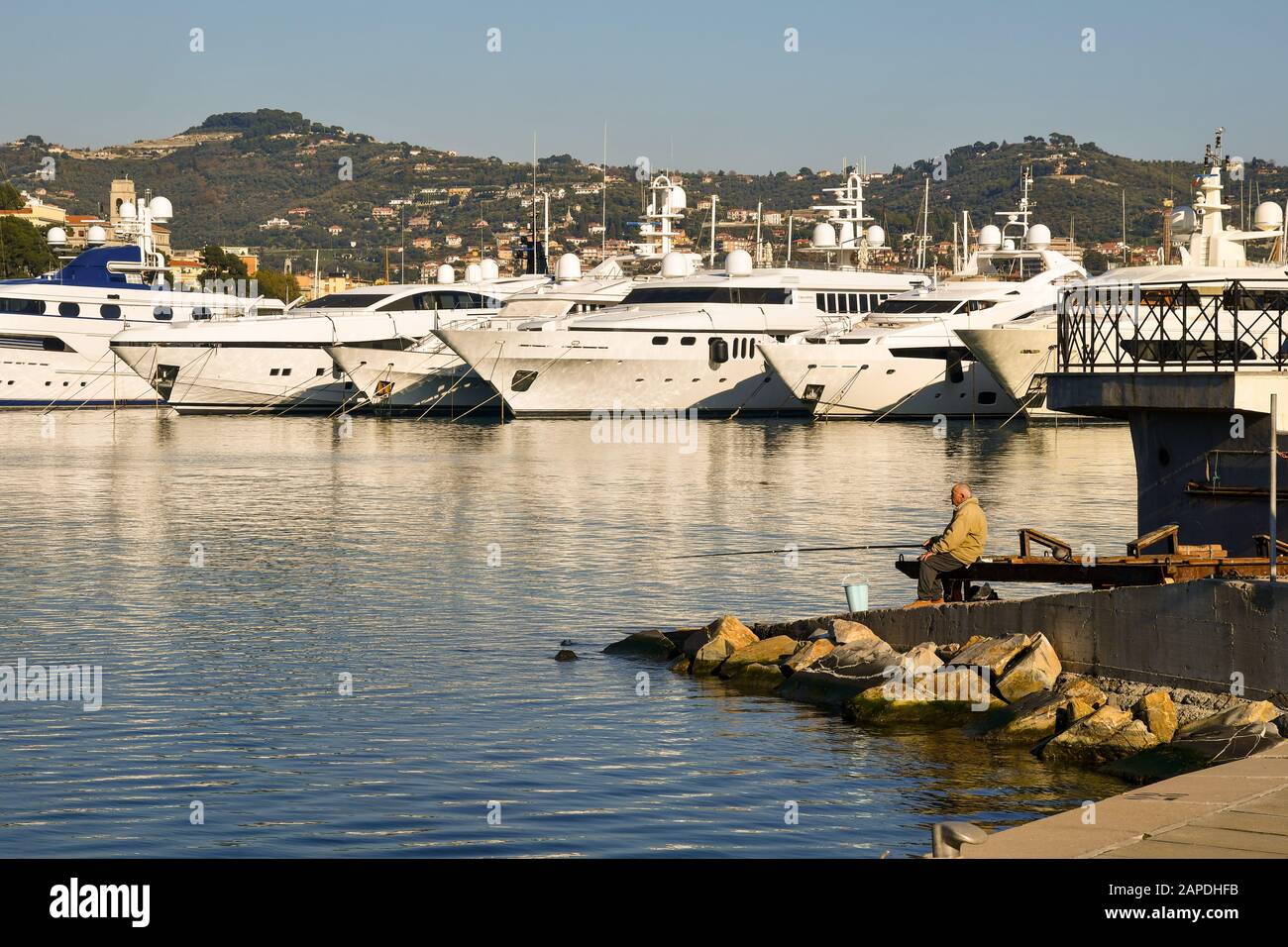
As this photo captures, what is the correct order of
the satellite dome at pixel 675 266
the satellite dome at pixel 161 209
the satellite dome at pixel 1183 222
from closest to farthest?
1. the satellite dome at pixel 1183 222
2. the satellite dome at pixel 675 266
3. the satellite dome at pixel 161 209

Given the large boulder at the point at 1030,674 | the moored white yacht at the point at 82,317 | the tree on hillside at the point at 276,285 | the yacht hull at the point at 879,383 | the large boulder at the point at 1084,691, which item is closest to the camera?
the large boulder at the point at 1084,691

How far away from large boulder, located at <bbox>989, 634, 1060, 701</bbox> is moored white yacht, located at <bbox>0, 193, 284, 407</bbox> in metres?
56.9

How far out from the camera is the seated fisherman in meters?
15.6

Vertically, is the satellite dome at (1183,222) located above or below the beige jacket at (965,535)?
above

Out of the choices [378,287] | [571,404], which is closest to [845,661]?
[571,404]

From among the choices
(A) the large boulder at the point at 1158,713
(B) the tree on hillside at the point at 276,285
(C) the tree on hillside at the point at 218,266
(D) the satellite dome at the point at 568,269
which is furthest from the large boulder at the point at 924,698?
(B) the tree on hillside at the point at 276,285

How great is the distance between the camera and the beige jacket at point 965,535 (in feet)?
51.2

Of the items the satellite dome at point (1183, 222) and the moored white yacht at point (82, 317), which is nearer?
the satellite dome at point (1183, 222)

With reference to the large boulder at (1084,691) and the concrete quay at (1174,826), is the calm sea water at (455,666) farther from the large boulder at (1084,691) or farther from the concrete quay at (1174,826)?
the concrete quay at (1174,826)

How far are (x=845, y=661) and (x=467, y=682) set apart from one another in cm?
335

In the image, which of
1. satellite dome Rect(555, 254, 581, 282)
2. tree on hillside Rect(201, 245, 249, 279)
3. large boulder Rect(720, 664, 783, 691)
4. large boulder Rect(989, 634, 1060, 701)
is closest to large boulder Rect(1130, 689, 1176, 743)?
large boulder Rect(989, 634, 1060, 701)

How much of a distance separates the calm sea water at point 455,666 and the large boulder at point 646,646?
0.85 ft

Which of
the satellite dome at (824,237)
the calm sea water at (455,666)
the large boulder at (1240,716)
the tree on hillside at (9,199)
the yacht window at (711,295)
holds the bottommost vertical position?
the calm sea water at (455,666)
